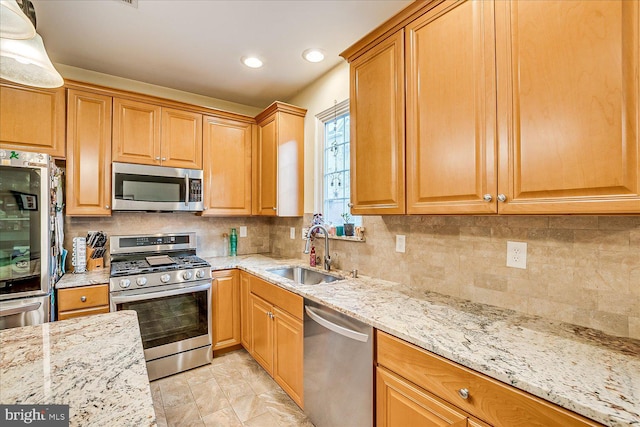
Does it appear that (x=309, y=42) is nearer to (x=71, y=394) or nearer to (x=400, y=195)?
(x=400, y=195)

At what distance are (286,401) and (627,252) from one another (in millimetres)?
2090

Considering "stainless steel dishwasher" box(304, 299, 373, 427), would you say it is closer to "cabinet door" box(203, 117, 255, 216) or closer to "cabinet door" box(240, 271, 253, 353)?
"cabinet door" box(240, 271, 253, 353)

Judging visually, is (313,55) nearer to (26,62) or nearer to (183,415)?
(26,62)

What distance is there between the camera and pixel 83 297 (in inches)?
83.6

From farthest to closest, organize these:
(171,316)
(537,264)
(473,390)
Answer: (171,316) < (537,264) < (473,390)

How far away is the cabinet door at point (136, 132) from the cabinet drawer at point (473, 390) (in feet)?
8.21

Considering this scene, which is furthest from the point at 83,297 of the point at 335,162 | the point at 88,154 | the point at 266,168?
the point at 335,162

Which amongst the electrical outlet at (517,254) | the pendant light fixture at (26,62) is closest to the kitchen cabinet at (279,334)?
the electrical outlet at (517,254)

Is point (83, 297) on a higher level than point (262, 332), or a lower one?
higher

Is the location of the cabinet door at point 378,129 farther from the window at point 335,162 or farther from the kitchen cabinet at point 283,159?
the kitchen cabinet at point 283,159

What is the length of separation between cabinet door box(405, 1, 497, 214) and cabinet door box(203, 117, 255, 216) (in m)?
2.05

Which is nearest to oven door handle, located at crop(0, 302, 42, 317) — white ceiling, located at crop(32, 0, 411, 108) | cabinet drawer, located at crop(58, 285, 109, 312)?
cabinet drawer, located at crop(58, 285, 109, 312)

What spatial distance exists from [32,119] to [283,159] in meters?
1.92

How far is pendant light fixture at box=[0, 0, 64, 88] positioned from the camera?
1112mm
